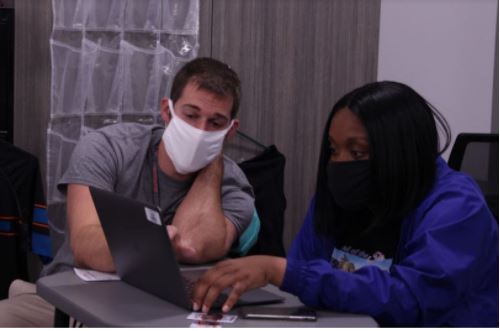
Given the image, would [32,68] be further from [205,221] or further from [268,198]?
[205,221]

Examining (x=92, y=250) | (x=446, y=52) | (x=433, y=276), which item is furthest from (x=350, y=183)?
(x=446, y=52)

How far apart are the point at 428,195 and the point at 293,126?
182 cm

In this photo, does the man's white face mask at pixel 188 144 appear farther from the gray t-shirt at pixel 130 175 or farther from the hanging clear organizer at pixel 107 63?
the hanging clear organizer at pixel 107 63

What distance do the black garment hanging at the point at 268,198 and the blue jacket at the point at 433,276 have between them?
1.31 metres

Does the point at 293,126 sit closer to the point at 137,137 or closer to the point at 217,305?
the point at 137,137

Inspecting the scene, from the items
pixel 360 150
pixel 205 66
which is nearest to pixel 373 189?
pixel 360 150

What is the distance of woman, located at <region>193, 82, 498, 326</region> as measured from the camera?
1253 millimetres

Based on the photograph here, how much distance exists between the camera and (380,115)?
140cm

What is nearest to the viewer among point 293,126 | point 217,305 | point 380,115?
point 217,305

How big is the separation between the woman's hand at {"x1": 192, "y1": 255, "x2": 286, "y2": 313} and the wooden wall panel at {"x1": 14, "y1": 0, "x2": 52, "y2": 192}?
6.00ft

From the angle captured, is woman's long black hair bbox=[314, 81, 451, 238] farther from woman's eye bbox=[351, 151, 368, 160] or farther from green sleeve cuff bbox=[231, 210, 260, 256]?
green sleeve cuff bbox=[231, 210, 260, 256]

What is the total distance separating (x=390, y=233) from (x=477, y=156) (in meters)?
0.93

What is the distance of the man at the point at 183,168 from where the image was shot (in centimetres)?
186

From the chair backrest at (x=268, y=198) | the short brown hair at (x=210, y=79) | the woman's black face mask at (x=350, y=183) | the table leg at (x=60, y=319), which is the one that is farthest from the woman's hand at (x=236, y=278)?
the chair backrest at (x=268, y=198)
